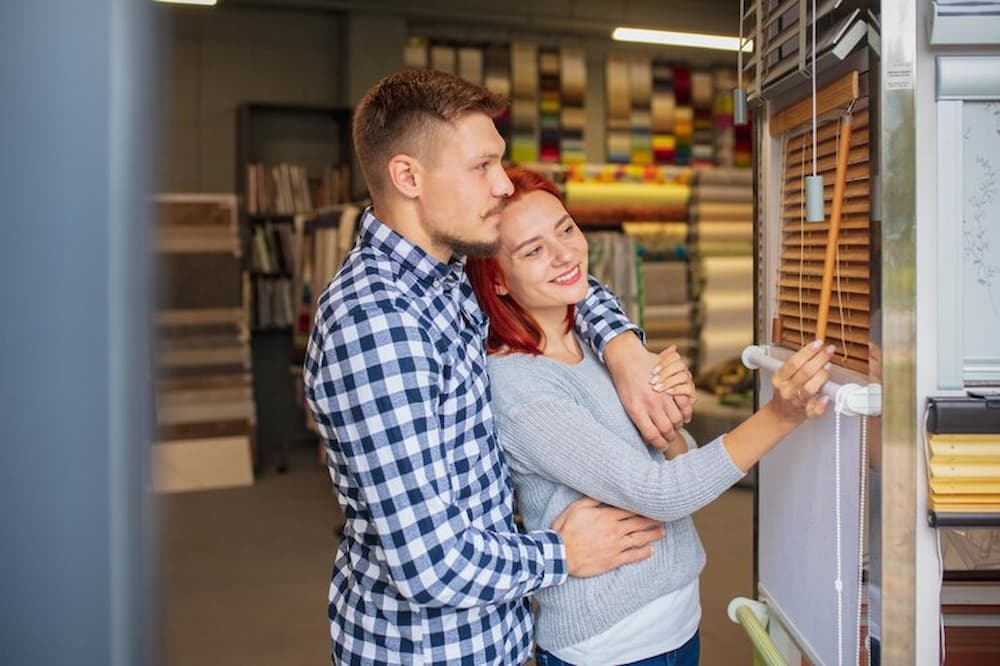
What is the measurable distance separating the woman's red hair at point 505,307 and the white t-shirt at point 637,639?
0.47 meters

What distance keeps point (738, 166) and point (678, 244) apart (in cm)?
215

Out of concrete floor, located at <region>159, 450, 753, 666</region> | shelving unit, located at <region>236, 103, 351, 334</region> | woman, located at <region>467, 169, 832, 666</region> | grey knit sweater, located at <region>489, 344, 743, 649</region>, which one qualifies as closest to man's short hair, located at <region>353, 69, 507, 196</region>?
woman, located at <region>467, 169, 832, 666</region>

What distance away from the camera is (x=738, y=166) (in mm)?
9125

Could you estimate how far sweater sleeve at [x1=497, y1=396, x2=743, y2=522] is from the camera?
1.45m

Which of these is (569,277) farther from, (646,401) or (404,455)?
(404,455)

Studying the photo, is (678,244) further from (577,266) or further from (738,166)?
(577,266)

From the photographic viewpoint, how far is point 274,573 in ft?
15.7

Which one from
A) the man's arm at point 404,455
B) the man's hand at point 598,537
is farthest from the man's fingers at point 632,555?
the man's arm at point 404,455

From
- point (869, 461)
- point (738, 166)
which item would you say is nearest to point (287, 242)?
point (738, 166)

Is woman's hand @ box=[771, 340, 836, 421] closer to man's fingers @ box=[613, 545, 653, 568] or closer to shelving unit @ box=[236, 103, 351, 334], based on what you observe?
man's fingers @ box=[613, 545, 653, 568]

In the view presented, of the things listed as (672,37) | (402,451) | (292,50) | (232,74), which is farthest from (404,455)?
(292,50)

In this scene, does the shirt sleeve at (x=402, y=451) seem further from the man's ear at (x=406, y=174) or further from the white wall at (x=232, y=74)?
the white wall at (x=232, y=74)

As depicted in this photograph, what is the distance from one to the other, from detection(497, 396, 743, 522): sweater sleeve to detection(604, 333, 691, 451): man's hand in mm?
70

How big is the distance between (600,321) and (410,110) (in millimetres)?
519
